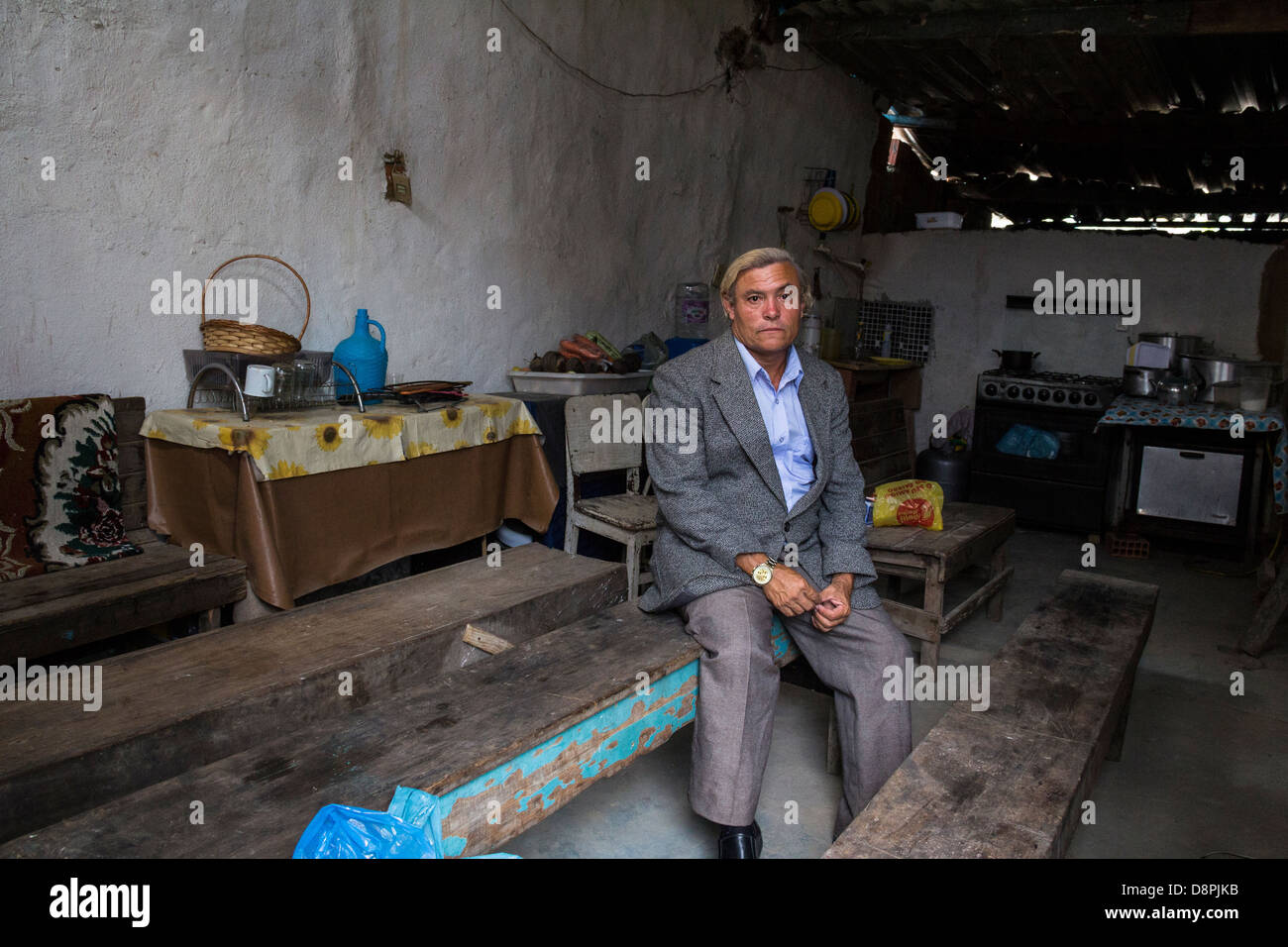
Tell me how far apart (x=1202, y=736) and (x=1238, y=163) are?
6733 millimetres

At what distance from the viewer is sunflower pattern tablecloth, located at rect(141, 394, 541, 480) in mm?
2854

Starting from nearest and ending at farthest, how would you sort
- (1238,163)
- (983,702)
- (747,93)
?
1. (983,702)
2. (747,93)
3. (1238,163)

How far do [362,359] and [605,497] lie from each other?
1.30 meters

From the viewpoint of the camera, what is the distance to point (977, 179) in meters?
9.72

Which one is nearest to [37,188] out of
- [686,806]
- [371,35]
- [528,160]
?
[371,35]

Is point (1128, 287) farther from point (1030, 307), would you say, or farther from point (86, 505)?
point (86, 505)

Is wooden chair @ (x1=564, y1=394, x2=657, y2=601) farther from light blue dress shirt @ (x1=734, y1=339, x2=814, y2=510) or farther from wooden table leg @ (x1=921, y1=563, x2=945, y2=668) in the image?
light blue dress shirt @ (x1=734, y1=339, x2=814, y2=510)

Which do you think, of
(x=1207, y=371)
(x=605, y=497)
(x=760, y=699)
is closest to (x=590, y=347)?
(x=605, y=497)

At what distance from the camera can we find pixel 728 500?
2.63m

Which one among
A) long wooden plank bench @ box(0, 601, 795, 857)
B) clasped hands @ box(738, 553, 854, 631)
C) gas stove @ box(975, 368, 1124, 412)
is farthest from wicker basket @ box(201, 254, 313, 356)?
gas stove @ box(975, 368, 1124, 412)

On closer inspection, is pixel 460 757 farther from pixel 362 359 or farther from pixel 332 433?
pixel 362 359

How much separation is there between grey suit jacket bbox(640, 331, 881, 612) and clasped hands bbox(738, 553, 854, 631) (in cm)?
4

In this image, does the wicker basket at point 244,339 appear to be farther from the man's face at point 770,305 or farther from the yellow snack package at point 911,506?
the yellow snack package at point 911,506

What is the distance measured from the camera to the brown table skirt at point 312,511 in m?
2.93
